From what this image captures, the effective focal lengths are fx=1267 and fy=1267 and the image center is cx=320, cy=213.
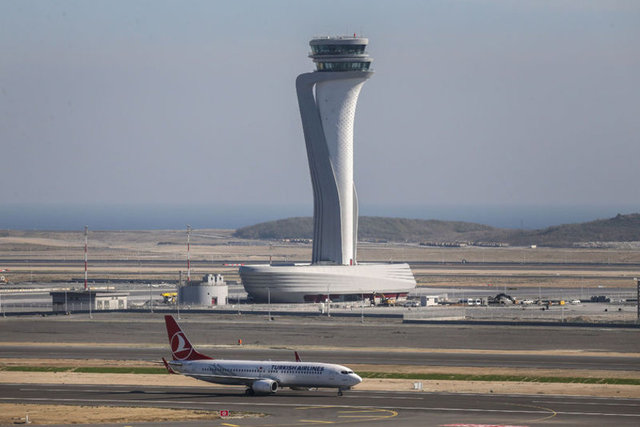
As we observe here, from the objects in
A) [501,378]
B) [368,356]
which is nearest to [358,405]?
[501,378]

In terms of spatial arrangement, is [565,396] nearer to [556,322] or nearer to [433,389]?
[433,389]

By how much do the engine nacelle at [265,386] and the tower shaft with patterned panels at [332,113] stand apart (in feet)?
247

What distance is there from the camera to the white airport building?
514 ft

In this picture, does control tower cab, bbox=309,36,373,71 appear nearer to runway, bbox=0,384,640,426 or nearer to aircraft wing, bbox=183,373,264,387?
runway, bbox=0,384,640,426

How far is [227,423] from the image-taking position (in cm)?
7362

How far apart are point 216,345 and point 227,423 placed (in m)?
42.9

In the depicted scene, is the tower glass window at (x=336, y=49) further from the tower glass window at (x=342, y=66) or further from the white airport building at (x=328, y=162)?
the tower glass window at (x=342, y=66)

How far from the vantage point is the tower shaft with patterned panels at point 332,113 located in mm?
157125

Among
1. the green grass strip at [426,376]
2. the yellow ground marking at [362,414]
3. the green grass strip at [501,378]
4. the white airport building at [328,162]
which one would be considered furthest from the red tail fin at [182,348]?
the white airport building at [328,162]

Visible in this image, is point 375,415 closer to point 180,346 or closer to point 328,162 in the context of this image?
point 180,346

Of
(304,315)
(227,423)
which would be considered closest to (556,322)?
(304,315)

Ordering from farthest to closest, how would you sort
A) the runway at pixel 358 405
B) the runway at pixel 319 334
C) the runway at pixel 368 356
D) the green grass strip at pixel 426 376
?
→ the runway at pixel 319 334, the runway at pixel 368 356, the green grass strip at pixel 426 376, the runway at pixel 358 405

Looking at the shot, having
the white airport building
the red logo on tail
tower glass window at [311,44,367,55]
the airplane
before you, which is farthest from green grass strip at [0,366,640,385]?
tower glass window at [311,44,367,55]

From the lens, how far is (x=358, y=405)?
3169 inches
